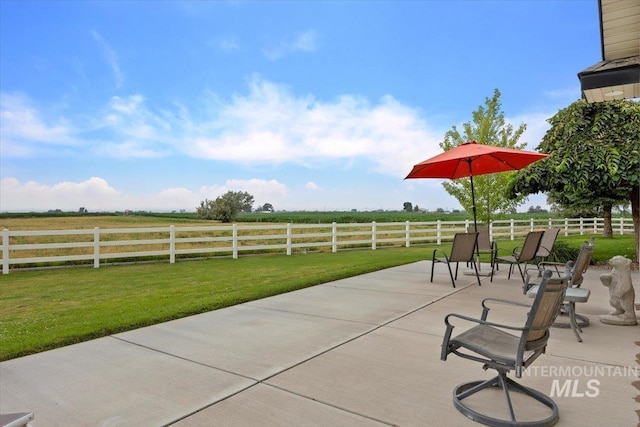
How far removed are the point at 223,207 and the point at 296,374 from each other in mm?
39534

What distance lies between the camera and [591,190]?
972 cm

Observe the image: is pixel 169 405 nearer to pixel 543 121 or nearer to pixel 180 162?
pixel 543 121

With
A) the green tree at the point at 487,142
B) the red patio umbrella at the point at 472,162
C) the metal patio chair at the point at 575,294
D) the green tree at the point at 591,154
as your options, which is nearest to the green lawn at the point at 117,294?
the green tree at the point at 591,154

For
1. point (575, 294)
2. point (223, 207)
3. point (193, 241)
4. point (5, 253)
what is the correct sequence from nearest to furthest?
point (575, 294)
point (5, 253)
point (193, 241)
point (223, 207)

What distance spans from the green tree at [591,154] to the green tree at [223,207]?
34227 millimetres

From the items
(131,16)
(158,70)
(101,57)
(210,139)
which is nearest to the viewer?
(131,16)

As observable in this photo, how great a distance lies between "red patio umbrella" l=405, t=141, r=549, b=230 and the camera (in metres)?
6.43

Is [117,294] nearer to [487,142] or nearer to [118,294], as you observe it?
[118,294]

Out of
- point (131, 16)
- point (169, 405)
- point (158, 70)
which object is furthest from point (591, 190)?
point (158, 70)

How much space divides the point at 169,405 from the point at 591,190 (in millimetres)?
10587

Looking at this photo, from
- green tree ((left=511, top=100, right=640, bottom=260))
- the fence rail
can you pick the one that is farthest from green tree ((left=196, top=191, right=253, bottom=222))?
green tree ((left=511, top=100, right=640, bottom=260))

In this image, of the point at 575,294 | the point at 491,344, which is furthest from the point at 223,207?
the point at 491,344

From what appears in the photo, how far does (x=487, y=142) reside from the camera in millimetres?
15898

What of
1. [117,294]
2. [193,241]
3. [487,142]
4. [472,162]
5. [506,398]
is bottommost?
[117,294]
